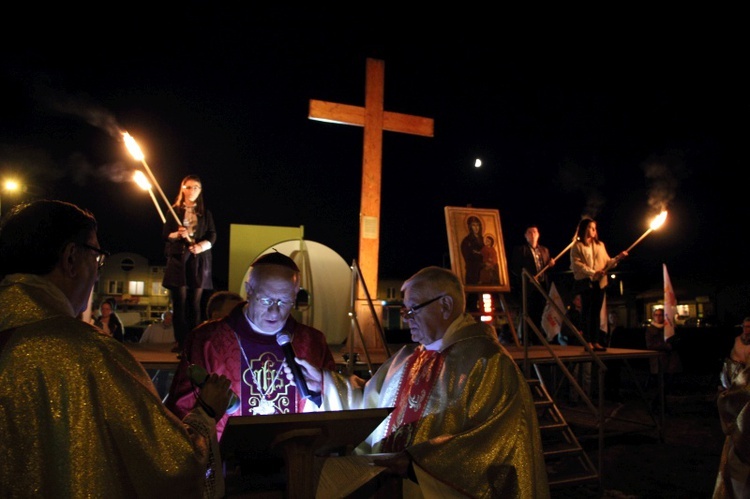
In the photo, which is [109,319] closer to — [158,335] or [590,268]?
[158,335]

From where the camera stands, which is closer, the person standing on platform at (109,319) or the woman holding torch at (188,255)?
the woman holding torch at (188,255)

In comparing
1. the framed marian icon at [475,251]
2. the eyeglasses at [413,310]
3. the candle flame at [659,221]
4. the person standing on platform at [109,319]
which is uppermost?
the candle flame at [659,221]

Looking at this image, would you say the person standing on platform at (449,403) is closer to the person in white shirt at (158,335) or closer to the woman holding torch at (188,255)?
the woman holding torch at (188,255)

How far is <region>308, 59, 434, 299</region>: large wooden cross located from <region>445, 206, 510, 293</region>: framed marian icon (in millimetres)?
1309

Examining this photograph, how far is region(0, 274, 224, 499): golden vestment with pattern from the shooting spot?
1.68 metres

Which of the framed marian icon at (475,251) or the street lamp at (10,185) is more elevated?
the street lamp at (10,185)

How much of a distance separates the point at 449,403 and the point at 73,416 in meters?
2.18

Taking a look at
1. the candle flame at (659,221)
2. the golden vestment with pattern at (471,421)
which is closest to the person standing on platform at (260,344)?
the golden vestment with pattern at (471,421)

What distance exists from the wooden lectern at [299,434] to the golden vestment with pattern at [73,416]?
454 millimetres

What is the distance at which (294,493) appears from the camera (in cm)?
265

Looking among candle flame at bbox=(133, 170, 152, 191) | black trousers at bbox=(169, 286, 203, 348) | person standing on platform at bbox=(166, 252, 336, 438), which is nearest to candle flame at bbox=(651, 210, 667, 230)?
person standing on platform at bbox=(166, 252, 336, 438)

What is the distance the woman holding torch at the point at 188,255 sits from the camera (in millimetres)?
6668

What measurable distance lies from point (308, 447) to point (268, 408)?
1.16m

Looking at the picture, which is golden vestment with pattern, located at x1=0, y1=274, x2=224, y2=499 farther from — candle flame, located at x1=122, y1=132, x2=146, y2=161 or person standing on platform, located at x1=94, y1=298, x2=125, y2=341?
person standing on platform, located at x1=94, y1=298, x2=125, y2=341
